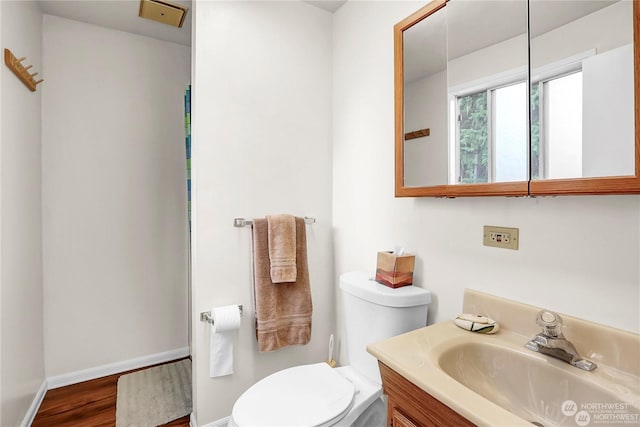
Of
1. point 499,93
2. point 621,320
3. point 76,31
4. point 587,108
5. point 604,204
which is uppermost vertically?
Answer: point 76,31

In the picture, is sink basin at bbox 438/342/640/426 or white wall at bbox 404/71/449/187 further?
white wall at bbox 404/71/449/187

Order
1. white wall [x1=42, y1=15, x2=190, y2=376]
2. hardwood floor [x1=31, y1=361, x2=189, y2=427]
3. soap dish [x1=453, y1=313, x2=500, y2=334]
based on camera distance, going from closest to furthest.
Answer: soap dish [x1=453, y1=313, x2=500, y2=334] < hardwood floor [x1=31, y1=361, x2=189, y2=427] < white wall [x1=42, y1=15, x2=190, y2=376]

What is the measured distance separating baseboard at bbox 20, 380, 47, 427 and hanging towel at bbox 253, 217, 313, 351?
1.34 meters

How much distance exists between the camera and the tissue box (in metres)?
1.38

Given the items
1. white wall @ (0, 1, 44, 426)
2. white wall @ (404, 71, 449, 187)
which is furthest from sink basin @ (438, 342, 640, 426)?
white wall @ (0, 1, 44, 426)

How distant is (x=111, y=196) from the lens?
7.54ft

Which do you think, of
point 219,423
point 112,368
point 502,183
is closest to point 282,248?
point 219,423

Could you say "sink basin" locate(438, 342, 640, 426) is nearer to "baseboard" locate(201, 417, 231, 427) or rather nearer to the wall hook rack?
"baseboard" locate(201, 417, 231, 427)

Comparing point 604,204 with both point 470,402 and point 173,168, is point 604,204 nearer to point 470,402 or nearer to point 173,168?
point 470,402

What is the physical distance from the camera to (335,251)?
2.03 metres

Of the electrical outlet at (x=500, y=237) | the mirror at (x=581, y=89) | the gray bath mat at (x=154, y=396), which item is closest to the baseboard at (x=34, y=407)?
the gray bath mat at (x=154, y=396)

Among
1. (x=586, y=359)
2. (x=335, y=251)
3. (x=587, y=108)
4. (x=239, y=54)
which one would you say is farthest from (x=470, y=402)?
(x=239, y=54)

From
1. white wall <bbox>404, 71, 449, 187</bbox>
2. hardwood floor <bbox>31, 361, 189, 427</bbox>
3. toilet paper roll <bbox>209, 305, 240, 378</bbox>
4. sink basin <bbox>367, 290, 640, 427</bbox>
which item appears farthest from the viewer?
hardwood floor <bbox>31, 361, 189, 427</bbox>

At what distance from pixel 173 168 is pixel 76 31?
1057 millimetres
